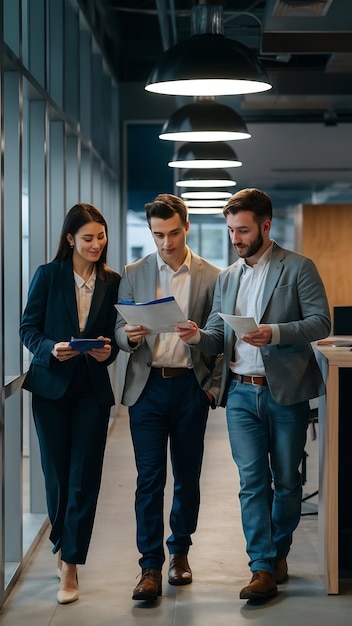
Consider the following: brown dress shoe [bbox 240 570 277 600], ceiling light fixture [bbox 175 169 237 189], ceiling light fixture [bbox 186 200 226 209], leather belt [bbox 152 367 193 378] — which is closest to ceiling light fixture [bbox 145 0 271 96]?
leather belt [bbox 152 367 193 378]

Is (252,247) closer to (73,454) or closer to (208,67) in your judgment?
(208,67)

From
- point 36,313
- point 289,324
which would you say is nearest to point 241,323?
point 289,324

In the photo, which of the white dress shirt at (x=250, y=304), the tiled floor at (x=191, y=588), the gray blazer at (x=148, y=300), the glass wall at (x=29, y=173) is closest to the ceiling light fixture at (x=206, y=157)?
the glass wall at (x=29, y=173)

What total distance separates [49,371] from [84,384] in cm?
17

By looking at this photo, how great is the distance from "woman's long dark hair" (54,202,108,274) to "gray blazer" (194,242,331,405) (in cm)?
59

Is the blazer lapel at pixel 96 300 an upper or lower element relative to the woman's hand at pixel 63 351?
upper

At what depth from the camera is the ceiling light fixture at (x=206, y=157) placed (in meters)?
6.98

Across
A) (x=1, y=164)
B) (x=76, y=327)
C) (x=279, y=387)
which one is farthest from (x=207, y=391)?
(x=1, y=164)

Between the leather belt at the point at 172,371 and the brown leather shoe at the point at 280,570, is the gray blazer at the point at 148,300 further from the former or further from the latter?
the brown leather shoe at the point at 280,570

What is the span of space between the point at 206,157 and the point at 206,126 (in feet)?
5.64

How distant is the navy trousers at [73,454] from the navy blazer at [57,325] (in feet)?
0.18

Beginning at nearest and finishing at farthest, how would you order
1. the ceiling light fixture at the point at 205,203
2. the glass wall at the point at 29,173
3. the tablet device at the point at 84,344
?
the tablet device at the point at 84,344
the glass wall at the point at 29,173
the ceiling light fixture at the point at 205,203

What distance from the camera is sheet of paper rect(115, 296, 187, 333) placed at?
3.88 m

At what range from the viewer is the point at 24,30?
559 cm
